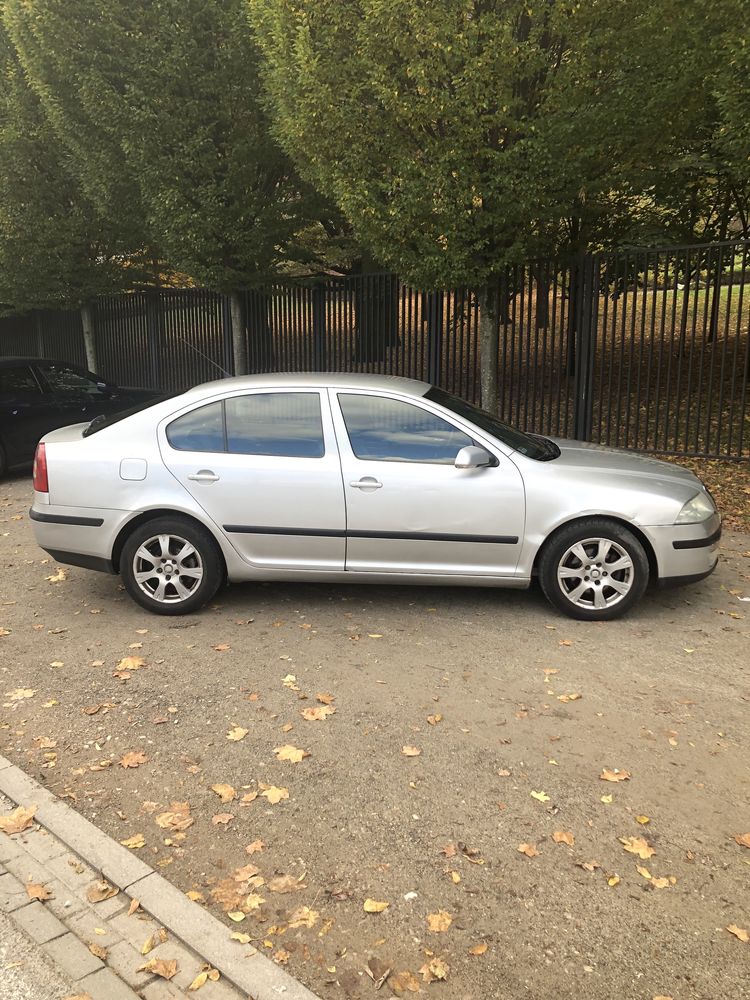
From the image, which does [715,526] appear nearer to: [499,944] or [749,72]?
[499,944]

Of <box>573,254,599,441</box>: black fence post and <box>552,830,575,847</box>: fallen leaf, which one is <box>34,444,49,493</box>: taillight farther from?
<box>573,254,599,441</box>: black fence post

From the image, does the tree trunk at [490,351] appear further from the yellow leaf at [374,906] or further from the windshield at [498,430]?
the yellow leaf at [374,906]

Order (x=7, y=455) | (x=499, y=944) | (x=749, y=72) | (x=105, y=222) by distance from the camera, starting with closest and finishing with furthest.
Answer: (x=499, y=944) < (x=749, y=72) < (x=7, y=455) < (x=105, y=222)

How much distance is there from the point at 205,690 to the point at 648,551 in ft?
9.34

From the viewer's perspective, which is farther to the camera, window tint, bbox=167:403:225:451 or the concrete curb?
window tint, bbox=167:403:225:451

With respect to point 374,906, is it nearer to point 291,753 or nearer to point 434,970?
point 434,970

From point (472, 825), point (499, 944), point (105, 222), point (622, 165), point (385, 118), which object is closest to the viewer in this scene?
point (499, 944)

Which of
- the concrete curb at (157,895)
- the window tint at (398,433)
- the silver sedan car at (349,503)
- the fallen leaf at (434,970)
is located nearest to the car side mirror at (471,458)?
the silver sedan car at (349,503)

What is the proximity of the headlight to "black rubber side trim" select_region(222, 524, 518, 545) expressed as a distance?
1.06m

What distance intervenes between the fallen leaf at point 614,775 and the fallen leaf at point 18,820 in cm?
237

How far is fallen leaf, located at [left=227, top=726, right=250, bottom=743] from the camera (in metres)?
3.84

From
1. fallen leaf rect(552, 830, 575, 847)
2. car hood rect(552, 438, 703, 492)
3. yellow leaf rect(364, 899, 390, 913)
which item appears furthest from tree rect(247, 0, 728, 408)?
yellow leaf rect(364, 899, 390, 913)

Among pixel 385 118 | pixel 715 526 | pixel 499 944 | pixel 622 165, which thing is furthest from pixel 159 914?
pixel 622 165

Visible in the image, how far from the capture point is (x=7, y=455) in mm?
10203
